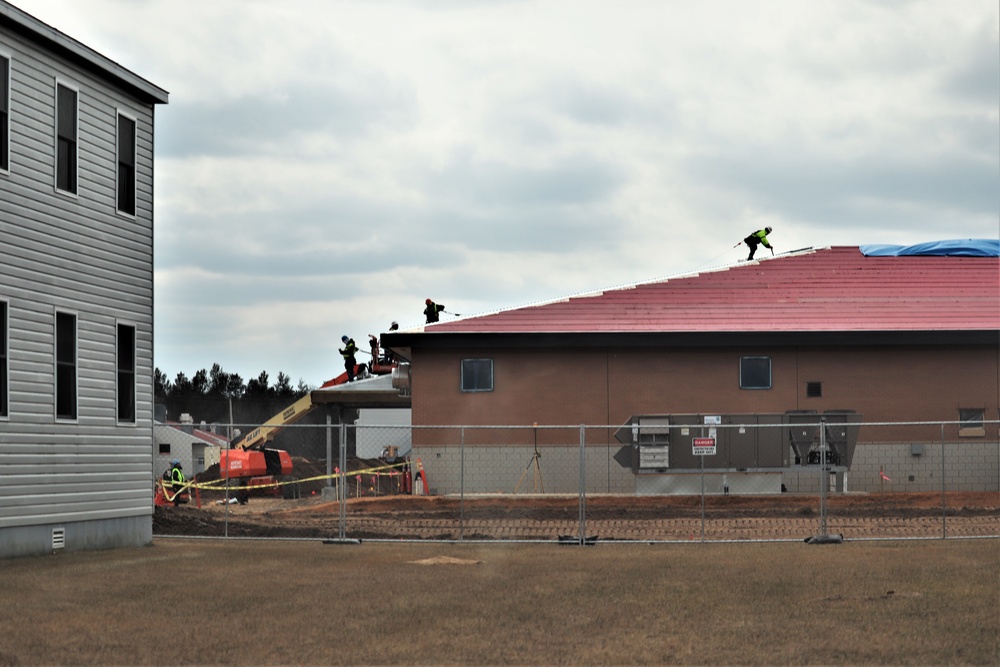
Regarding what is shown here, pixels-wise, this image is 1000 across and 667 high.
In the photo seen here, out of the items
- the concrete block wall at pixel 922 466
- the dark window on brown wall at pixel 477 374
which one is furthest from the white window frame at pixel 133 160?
the concrete block wall at pixel 922 466

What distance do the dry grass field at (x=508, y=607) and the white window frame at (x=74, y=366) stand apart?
84.0 inches

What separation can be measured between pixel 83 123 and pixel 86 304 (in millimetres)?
2792

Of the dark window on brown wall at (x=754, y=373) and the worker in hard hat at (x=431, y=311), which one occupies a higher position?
the worker in hard hat at (x=431, y=311)

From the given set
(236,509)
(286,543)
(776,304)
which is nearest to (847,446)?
(776,304)

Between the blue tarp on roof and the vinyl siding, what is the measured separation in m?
28.9

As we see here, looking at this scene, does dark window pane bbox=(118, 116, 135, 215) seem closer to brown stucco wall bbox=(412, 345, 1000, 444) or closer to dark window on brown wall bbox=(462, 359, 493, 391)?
brown stucco wall bbox=(412, 345, 1000, 444)

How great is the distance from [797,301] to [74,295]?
26488 mm

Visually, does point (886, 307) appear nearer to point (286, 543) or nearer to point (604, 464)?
point (604, 464)

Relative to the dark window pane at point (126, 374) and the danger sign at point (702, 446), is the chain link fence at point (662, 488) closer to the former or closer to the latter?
the danger sign at point (702, 446)

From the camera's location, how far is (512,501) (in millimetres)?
36188

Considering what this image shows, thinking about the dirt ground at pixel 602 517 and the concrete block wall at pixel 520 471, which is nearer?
the dirt ground at pixel 602 517

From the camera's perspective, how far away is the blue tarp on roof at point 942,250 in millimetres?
45312

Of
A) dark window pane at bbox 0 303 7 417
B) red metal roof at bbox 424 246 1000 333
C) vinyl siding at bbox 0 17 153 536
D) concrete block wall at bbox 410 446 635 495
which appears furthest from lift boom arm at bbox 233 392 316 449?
dark window pane at bbox 0 303 7 417

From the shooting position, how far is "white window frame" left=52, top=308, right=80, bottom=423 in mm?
20531
